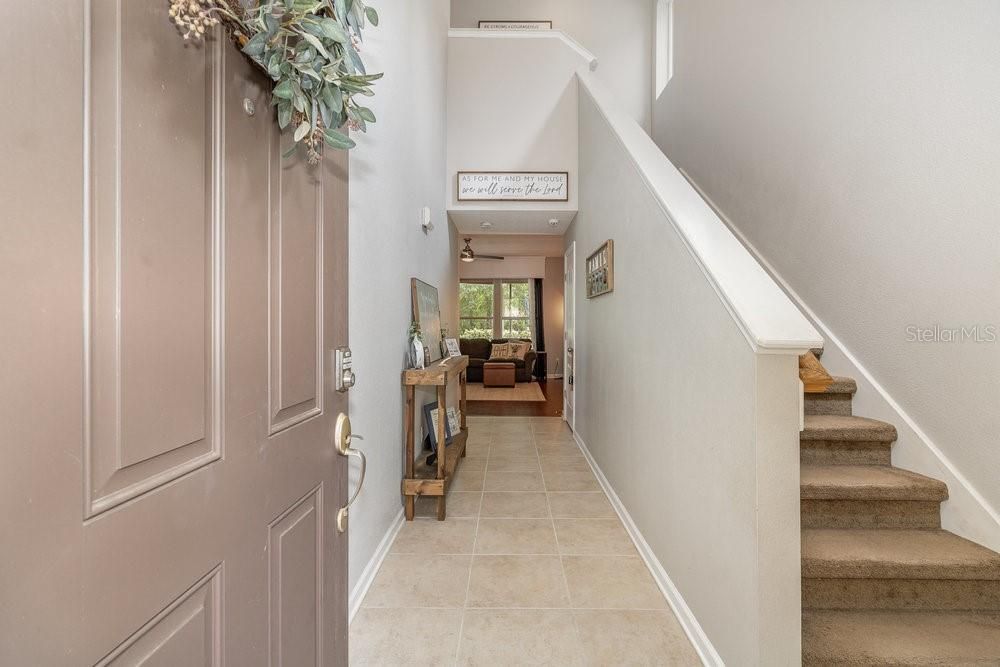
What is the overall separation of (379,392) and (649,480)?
1.48 meters

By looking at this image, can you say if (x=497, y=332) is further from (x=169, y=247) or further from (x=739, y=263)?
(x=169, y=247)

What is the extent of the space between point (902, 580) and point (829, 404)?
963 mm

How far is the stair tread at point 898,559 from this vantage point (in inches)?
57.4

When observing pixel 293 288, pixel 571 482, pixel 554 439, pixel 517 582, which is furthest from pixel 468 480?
pixel 293 288

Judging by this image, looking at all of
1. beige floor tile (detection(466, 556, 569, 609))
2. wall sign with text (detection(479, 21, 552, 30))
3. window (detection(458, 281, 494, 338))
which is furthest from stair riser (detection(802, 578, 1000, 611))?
window (detection(458, 281, 494, 338))

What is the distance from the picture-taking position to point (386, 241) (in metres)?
2.20

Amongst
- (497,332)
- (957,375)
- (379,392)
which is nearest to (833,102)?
(957,375)

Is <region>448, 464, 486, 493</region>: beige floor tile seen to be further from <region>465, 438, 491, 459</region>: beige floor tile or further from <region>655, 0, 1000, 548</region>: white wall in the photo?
<region>655, 0, 1000, 548</region>: white wall

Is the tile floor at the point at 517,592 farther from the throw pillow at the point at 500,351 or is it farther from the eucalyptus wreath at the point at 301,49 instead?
the throw pillow at the point at 500,351

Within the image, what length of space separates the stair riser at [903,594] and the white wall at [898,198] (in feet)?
0.75

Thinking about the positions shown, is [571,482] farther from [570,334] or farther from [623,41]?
[623,41]

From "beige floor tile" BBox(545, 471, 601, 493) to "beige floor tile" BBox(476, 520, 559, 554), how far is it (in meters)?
0.53

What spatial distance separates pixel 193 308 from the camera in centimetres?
60

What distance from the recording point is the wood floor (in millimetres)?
5656
